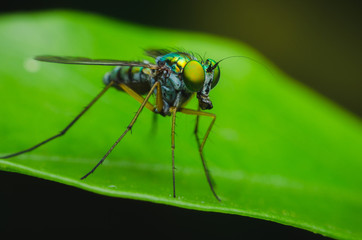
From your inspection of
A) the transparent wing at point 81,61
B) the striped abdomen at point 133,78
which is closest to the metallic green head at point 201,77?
the transparent wing at point 81,61

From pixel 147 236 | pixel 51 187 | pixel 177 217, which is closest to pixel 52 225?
pixel 51 187

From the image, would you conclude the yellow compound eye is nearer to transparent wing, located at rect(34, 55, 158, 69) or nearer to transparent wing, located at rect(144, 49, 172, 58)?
transparent wing, located at rect(34, 55, 158, 69)

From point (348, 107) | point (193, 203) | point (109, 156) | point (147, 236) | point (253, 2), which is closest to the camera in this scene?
point (193, 203)

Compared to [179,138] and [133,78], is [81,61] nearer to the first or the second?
[133,78]

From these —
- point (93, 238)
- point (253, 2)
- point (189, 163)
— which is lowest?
point (93, 238)

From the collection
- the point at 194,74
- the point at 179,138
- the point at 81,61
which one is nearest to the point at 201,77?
the point at 194,74

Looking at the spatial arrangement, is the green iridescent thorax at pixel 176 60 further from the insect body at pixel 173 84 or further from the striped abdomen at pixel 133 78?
the striped abdomen at pixel 133 78

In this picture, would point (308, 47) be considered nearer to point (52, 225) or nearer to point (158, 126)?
point (158, 126)
